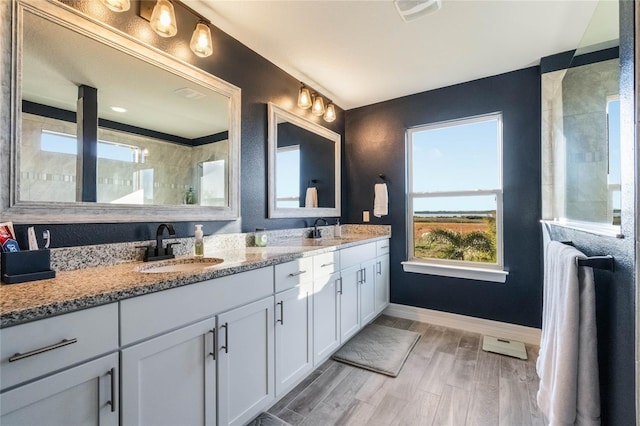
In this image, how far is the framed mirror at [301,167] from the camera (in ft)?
7.81

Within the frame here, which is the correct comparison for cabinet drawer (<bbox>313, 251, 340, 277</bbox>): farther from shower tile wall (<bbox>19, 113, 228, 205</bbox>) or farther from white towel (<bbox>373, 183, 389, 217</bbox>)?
white towel (<bbox>373, 183, 389, 217</bbox>)

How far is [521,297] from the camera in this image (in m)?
2.54

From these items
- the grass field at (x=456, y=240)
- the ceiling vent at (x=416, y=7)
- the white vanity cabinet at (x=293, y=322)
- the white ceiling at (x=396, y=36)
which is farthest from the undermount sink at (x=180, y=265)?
the grass field at (x=456, y=240)

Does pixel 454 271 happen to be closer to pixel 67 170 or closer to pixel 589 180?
pixel 589 180

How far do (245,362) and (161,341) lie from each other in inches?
19.5

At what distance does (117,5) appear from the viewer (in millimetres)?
1378

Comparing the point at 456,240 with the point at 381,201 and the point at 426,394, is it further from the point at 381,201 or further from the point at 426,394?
the point at 426,394

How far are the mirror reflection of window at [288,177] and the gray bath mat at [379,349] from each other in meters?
1.37

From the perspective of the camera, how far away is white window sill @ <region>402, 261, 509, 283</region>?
8.54 ft

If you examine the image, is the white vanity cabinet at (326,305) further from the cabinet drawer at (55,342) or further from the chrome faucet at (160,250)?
the cabinet drawer at (55,342)

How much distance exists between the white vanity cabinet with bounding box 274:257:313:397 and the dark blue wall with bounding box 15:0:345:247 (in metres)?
0.61

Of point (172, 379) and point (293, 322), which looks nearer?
point (172, 379)

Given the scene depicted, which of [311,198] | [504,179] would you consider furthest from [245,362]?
[504,179]

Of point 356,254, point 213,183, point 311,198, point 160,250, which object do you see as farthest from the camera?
point 311,198
